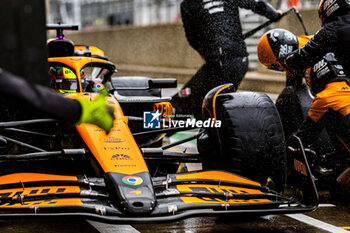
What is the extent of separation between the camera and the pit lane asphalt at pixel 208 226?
3.77m

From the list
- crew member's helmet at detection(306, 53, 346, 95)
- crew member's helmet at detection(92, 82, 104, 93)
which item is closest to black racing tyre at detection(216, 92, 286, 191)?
crew member's helmet at detection(306, 53, 346, 95)

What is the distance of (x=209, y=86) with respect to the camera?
7.18 m

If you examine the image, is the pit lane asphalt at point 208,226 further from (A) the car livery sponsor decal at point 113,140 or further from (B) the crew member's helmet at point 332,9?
(B) the crew member's helmet at point 332,9

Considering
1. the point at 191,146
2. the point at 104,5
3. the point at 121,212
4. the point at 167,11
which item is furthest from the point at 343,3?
the point at 104,5

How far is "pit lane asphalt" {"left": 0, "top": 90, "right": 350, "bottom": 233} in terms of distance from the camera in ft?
12.4

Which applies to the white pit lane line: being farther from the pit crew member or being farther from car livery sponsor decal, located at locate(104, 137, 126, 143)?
the pit crew member

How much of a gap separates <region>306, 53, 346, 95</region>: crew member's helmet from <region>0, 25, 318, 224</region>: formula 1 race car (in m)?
0.66

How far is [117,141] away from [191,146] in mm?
3436

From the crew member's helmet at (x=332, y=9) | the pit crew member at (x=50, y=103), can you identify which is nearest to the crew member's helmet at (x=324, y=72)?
the crew member's helmet at (x=332, y=9)

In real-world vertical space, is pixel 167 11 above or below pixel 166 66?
above

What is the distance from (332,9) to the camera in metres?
4.47

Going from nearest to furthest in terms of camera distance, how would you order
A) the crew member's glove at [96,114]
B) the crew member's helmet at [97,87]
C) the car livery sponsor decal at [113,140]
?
the crew member's glove at [96,114], the car livery sponsor decal at [113,140], the crew member's helmet at [97,87]

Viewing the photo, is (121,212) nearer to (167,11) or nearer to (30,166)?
(30,166)

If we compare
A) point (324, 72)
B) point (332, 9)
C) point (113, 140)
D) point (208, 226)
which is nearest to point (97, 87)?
point (113, 140)
